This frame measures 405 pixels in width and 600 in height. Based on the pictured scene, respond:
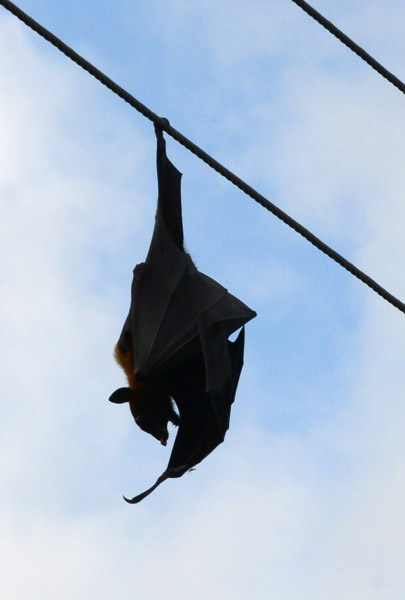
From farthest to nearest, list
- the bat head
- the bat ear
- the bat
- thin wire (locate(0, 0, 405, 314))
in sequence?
the bat head
the bat ear
the bat
thin wire (locate(0, 0, 405, 314))

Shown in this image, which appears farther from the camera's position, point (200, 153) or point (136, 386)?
point (136, 386)

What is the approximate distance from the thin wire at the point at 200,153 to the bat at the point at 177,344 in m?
1.71

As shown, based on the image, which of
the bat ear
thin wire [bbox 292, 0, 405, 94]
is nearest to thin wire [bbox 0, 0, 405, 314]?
thin wire [bbox 292, 0, 405, 94]

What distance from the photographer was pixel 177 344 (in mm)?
10586

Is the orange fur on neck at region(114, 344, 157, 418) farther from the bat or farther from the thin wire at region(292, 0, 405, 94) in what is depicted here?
the thin wire at region(292, 0, 405, 94)

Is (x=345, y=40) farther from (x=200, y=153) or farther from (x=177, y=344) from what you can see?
(x=177, y=344)

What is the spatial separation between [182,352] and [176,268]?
2.57ft

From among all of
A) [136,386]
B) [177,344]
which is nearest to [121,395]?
[136,386]

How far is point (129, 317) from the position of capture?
36.0 feet

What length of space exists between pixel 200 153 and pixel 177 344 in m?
2.84

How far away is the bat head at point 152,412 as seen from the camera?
37.1 feet

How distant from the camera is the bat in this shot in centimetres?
1034

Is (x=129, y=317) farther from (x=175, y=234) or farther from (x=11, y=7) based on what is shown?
(x=11, y=7)

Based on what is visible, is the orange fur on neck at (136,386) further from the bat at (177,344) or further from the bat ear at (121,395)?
the bat ear at (121,395)
